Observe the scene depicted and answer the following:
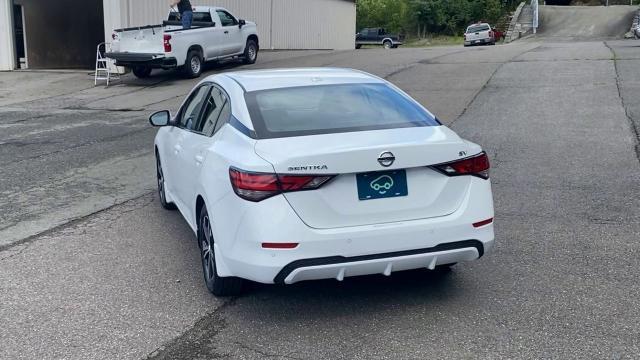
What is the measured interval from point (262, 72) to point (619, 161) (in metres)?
5.22

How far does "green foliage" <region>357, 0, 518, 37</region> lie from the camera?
186ft

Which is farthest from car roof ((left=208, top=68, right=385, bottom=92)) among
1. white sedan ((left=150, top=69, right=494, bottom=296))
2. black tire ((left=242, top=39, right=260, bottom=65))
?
black tire ((left=242, top=39, right=260, bottom=65))

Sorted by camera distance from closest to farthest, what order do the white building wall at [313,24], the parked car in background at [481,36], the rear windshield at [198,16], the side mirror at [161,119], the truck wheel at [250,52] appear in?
the side mirror at [161,119] → the rear windshield at [198,16] → the truck wheel at [250,52] → the white building wall at [313,24] → the parked car in background at [481,36]

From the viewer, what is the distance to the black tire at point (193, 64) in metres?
20.0

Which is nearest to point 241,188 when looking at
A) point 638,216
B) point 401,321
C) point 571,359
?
point 401,321

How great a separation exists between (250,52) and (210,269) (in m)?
19.1

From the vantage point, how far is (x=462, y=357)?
4090 millimetres

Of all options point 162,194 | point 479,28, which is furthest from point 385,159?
point 479,28

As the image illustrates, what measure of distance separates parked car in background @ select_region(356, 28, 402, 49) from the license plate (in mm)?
49236

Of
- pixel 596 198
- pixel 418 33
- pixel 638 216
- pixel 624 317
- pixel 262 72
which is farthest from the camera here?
pixel 418 33

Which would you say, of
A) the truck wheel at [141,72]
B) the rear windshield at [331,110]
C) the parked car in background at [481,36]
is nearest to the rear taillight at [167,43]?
the truck wheel at [141,72]

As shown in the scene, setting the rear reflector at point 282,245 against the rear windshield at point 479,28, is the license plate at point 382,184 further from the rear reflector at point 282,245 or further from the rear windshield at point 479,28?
the rear windshield at point 479,28

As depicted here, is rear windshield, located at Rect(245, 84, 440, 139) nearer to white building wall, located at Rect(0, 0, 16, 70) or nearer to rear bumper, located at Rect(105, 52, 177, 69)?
rear bumper, located at Rect(105, 52, 177, 69)

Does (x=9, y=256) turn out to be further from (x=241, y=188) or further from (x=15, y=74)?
(x=15, y=74)
